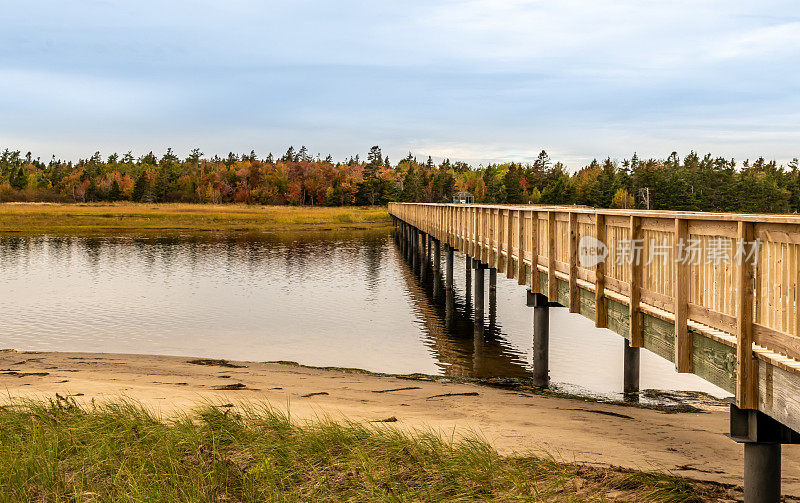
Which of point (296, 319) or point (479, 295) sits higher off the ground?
point (479, 295)

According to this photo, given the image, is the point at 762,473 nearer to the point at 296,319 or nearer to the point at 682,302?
the point at 682,302

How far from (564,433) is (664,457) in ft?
4.87

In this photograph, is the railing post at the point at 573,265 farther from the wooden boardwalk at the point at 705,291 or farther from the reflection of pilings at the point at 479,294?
the reflection of pilings at the point at 479,294

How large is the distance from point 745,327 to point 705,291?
1.08 meters

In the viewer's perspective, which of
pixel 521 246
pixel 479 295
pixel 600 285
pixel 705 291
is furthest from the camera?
pixel 479 295

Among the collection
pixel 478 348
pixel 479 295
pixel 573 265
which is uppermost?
pixel 573 265

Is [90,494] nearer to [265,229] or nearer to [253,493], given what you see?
[253,493]

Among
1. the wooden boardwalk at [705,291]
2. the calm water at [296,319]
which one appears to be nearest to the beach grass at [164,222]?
the calm water at [296,319]

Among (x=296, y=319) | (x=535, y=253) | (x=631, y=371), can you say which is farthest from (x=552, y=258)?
(x=296, y=319)

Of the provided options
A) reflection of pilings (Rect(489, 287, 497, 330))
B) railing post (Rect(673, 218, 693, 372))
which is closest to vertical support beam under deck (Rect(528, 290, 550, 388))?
railing post (Rect(673, 218, 693, 372))

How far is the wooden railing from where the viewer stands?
20.7ft

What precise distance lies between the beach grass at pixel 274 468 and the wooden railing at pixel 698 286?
5.02 ft

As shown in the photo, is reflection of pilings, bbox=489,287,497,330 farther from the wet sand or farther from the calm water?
the wet sand

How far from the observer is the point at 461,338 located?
22.2 metres
